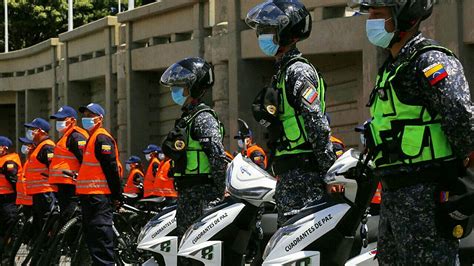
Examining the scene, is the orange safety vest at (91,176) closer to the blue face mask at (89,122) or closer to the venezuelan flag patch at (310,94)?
the blue face mask at (89,122)

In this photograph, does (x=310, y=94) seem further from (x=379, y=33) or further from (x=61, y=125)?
(x=61, y=125)

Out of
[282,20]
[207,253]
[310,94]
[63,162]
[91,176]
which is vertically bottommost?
[207,253]

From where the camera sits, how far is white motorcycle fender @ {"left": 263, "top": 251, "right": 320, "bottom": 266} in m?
7.05

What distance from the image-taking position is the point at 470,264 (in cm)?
719

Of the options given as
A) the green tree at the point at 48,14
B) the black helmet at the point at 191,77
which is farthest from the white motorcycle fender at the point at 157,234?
the green tree at the point at 48,14

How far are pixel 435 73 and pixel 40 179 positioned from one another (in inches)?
402

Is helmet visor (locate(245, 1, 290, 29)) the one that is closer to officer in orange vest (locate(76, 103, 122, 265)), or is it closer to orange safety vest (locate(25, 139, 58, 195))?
officer in orange vest (locate(76, 103, 122, 265))

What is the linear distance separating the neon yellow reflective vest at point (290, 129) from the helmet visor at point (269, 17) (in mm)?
399

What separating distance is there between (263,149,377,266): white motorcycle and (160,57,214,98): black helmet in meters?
2.75

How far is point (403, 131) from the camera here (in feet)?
18.7

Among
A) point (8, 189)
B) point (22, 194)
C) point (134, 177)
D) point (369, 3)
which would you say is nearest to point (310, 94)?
point (369, 3)

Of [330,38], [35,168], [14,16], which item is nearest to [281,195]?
[35,168]

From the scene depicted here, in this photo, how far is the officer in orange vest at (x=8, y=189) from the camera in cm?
1719

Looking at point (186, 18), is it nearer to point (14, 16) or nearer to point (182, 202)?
point (182, 202)
